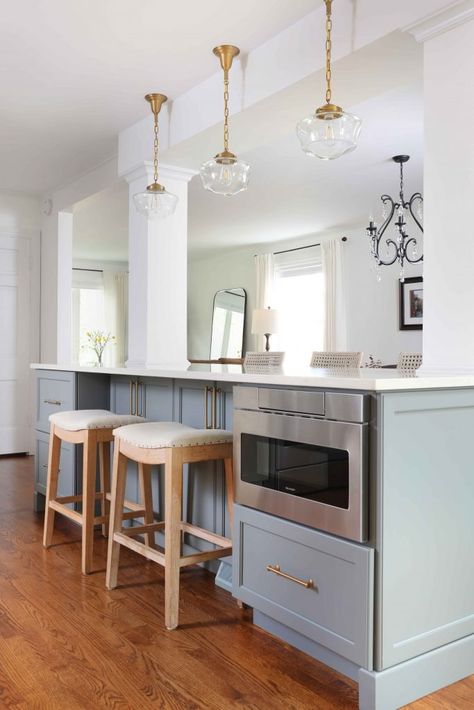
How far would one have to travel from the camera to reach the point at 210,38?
9.66 ft

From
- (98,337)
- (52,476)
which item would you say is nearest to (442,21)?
(52,476)

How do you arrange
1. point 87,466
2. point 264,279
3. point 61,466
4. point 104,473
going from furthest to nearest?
point 264,279, point 61,466, point 104,473, point 87,466

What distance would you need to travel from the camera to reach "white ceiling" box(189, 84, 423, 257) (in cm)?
413

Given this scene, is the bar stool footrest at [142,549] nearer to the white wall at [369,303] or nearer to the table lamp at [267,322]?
the white wall at [369,303]

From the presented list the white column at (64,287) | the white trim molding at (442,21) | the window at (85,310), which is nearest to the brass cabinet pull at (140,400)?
the white trim molding at (442,21)

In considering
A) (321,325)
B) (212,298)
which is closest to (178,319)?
(321,325)

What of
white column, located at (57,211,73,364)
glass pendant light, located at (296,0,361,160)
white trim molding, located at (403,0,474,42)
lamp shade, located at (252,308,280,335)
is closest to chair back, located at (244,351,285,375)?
glass pendant light, located at (296,0,361,160)

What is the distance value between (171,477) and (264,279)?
22.0 feet

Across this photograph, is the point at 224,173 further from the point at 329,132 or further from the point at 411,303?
the point at 411,303

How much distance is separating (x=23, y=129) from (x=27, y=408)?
2.85m

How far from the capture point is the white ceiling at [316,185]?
4.13 metres

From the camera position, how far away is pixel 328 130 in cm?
239

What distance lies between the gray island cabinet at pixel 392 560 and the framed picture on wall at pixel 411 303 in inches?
194

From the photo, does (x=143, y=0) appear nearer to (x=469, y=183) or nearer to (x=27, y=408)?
(x=469, y=183)
